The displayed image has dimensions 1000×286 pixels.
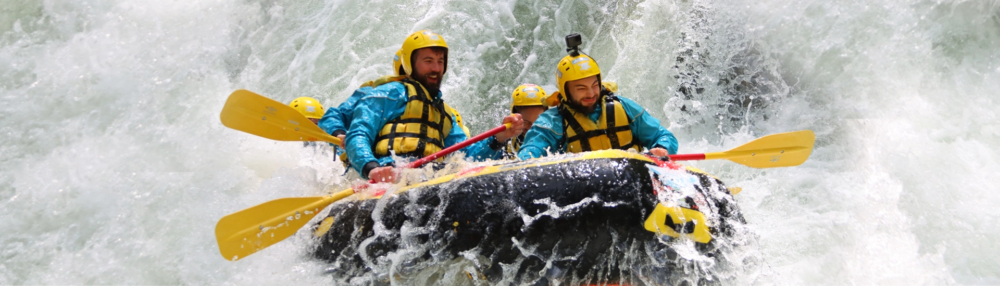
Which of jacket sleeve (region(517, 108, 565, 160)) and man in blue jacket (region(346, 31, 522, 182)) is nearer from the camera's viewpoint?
man in blue jacket (region(346, 31, 522, 182))

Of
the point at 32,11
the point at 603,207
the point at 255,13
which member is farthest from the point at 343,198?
the point at 32,11

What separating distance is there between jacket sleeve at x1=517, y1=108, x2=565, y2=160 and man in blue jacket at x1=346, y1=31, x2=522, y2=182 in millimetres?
310

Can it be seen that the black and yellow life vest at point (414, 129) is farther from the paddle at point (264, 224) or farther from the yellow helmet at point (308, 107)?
the yellow helmet at point (308, 107)

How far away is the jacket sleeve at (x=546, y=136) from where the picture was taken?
3820mm

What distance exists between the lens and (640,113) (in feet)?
12.8

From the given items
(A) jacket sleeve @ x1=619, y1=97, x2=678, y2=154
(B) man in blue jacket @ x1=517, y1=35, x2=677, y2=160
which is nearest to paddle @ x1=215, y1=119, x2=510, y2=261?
(B) man in blue jacket @ x1=517, y1=35, x2=677, y2=160

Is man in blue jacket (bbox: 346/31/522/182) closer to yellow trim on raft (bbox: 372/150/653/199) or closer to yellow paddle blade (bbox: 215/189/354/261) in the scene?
yellow paddle blade (bbox: 215/189/354/261)

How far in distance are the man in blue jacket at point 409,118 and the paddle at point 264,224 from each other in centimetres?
33

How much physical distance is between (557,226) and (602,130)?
1.32m

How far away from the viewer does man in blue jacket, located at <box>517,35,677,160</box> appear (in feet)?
12.6

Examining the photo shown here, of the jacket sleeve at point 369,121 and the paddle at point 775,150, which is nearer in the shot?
the jacket sleeve at point 369,121

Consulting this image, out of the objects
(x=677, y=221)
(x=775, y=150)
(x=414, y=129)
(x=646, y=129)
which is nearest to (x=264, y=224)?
(x=414, y=129)

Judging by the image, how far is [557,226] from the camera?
8.59ft

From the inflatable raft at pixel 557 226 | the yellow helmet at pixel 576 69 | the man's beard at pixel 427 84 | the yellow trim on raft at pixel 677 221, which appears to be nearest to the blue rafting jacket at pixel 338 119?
the man's beard at pixel 427 84
